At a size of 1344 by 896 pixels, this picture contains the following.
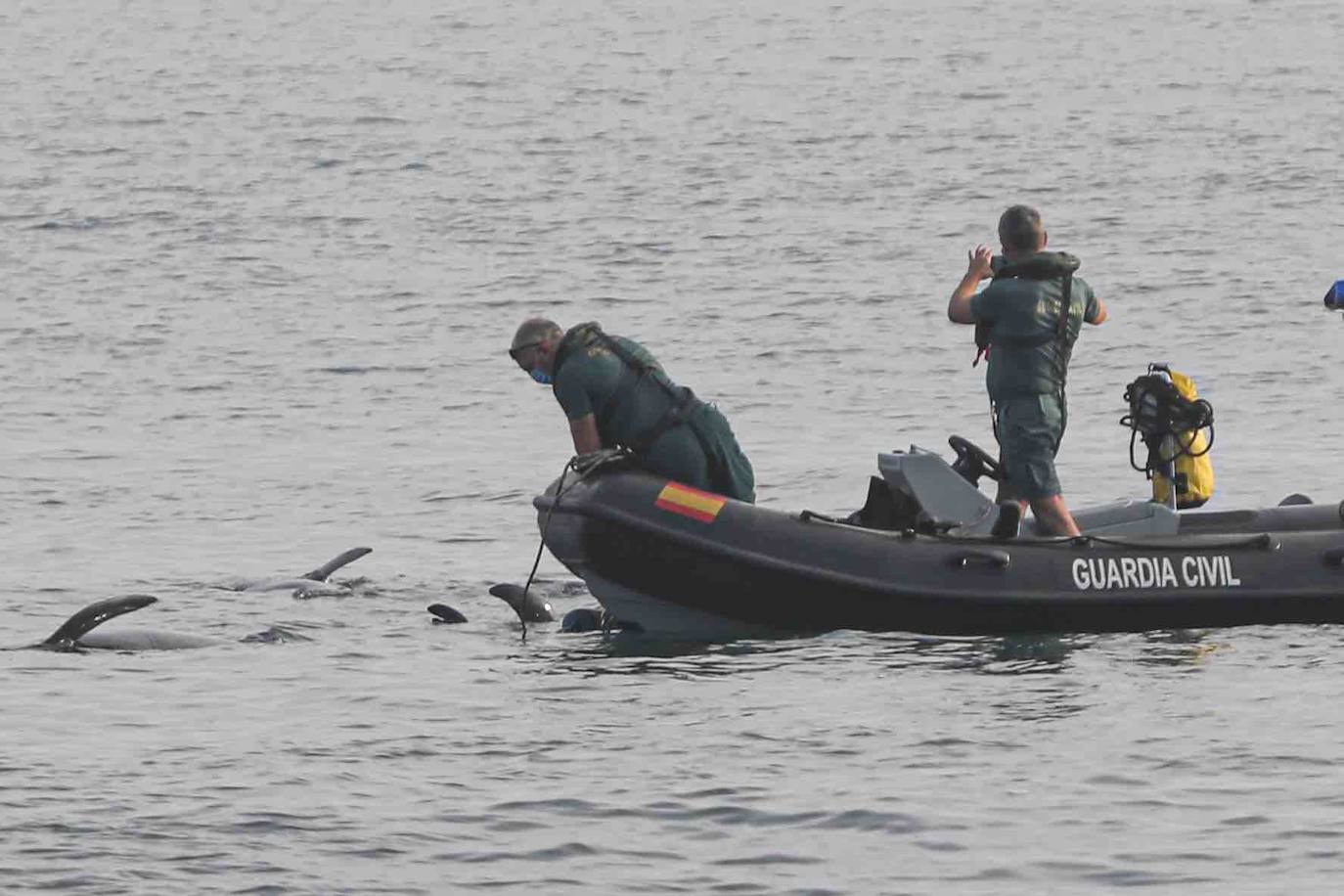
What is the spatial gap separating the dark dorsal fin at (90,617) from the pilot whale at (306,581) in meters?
1.60

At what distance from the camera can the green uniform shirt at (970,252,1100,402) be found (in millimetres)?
13281

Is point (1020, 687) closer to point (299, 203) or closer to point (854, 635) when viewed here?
point (854, 635)

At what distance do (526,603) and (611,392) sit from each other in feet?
5.12

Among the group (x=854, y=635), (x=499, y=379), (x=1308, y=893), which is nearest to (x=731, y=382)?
(x=499, y=379)

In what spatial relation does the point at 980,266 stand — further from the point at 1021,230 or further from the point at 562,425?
the point at 562,425

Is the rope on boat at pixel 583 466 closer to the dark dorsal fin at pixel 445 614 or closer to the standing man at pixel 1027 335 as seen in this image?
the dark dorsal fin at pixel 445 614

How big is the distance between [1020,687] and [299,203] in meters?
27.3

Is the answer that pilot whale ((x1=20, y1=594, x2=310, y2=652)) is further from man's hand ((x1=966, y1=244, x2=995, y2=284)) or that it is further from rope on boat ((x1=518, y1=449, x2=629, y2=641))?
man's hand ((x1=966, y1=244, x2=995, y2=284))

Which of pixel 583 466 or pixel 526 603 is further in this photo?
pixel 526 603

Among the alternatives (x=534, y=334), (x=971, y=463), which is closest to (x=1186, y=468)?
(x=971, y=463)

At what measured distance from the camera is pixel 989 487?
19672 millimetres

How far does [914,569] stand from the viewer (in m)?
13.3

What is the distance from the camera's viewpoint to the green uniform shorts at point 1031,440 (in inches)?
527

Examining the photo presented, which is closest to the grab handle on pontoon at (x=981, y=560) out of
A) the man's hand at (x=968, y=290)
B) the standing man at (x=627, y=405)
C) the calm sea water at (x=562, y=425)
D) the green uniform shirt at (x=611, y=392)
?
the calm sea water at (x=562, y=425)
